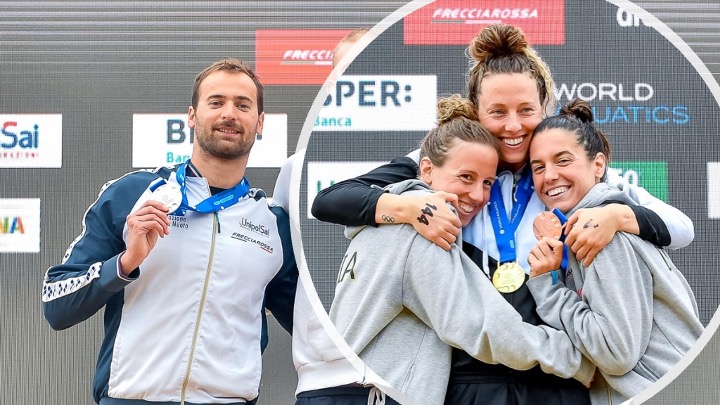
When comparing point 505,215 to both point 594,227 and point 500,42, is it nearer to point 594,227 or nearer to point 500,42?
point 594,227

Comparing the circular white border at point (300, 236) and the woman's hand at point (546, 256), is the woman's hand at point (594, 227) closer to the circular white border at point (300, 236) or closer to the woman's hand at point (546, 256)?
the woman's hand at point (546, 256)

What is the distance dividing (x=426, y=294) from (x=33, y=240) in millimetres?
1398

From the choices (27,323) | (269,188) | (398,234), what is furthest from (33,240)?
(398,234)

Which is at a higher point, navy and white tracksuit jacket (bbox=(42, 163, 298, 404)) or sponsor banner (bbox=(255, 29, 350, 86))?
sponsor banner (bbox=(255, 29, 350, 86))

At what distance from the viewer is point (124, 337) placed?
6.00 ft

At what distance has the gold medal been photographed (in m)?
A: 1.53

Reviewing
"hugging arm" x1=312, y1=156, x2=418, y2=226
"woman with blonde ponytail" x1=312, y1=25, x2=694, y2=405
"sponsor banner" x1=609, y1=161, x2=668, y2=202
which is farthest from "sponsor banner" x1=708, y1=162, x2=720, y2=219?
"hugging arm" x1=312, y1=156, x2=418, y2=226

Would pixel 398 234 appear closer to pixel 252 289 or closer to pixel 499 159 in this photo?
pixel 499 159

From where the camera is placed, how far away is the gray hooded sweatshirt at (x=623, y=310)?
147 centimetres

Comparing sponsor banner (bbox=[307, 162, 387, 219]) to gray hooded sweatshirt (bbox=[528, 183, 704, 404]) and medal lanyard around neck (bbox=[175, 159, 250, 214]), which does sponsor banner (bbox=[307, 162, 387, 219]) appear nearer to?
medal lanyard around neck (bbox=[175, 159, 250, 214])

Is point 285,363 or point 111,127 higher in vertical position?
point 111,127

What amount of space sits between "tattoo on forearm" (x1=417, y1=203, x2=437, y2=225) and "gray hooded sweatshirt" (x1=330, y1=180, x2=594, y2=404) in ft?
0.10

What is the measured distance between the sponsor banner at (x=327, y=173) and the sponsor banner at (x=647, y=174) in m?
0.54

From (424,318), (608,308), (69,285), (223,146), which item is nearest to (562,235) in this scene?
(608,308)
